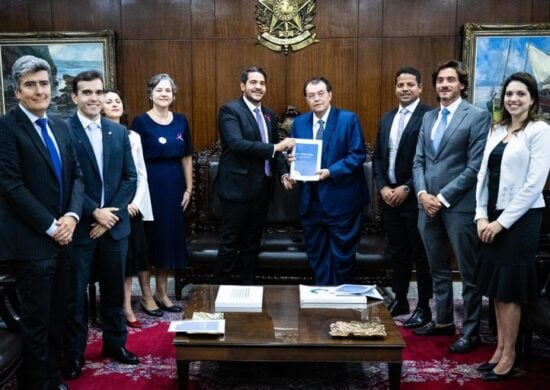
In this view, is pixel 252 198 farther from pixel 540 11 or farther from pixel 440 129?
pixel 540 11

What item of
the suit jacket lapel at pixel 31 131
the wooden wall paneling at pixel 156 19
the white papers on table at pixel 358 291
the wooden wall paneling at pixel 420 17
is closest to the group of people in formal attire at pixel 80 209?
the suit jacket lapel at pixel 31 131

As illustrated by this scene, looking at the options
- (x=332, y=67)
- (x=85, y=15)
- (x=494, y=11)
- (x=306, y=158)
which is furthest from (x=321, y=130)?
(x=85, y=15)

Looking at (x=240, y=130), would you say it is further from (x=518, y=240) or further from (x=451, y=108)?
(x=518, y=240)

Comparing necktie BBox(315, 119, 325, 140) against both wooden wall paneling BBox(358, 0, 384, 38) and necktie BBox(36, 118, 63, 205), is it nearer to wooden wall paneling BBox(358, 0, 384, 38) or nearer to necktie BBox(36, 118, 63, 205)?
wooden wall paneling BBox(358, 0, 384, 38)

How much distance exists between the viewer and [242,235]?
454 cm

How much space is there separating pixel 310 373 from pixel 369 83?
10.4 feet

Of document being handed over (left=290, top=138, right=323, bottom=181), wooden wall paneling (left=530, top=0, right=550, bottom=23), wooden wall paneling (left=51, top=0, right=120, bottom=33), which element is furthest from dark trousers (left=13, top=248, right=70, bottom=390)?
wooden wall paneling (left=530, top=0, right=550, bottom=23)

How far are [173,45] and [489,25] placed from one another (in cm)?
301

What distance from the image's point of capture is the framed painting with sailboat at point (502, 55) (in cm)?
527

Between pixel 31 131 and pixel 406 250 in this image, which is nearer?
pixel 31 131

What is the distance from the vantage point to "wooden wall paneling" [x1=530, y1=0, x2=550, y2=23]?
5.30 m

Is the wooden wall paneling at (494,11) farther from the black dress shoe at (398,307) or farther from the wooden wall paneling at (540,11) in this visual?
the black dress shoe at (398,307)

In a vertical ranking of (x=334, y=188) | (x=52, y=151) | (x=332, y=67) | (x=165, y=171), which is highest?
(x=332, y=67)

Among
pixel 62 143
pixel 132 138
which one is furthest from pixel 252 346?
pixel 132 138
